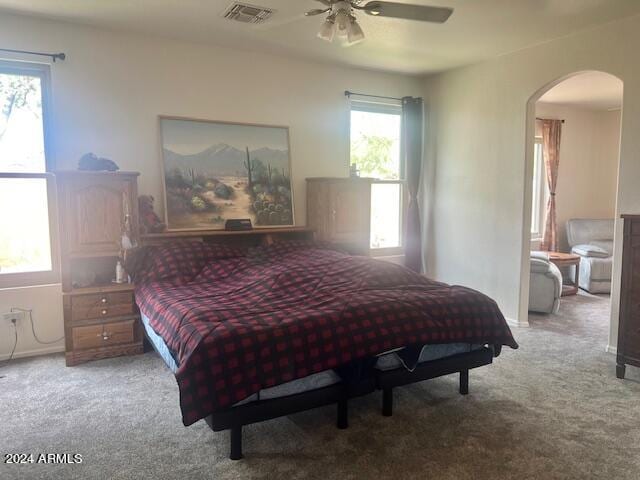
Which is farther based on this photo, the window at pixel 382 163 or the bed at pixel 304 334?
the window at pixel 382 163

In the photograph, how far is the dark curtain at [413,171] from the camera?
5.38 metres

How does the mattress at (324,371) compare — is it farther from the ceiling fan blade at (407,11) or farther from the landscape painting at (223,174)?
the ceiling fan blade at (407,11)

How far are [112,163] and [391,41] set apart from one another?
104 inches

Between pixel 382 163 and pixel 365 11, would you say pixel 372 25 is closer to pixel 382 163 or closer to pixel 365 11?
pixel 365 11

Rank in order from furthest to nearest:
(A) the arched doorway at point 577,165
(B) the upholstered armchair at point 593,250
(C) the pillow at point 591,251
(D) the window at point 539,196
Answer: (D) the window at point 539,196 < (A) the arched doorway at point 577,165 < (C) the pillow at point 591,251 < (B) the upholstered armchair at point 593,250

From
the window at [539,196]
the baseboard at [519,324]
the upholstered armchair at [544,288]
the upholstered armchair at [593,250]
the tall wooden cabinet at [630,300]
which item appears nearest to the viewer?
the tall wooden cabinet at [630,300]

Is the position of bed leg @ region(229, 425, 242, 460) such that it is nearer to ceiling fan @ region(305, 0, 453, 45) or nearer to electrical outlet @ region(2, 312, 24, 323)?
ceiling fan @ region(305, 0, 453, 45)

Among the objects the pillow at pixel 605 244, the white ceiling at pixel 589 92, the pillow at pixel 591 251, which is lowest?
the pillow at pixel 591 251

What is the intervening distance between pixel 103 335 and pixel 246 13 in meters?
2.72

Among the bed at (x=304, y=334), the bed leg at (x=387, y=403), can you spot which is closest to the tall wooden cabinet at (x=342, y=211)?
the bed at (x=304, y=334)

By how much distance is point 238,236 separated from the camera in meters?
4.40

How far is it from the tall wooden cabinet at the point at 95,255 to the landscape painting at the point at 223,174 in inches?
21.0

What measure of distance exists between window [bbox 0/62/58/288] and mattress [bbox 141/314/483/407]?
1360 millimetres

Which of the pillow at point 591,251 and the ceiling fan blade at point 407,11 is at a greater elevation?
the ceiling fan blade at point 407,11
